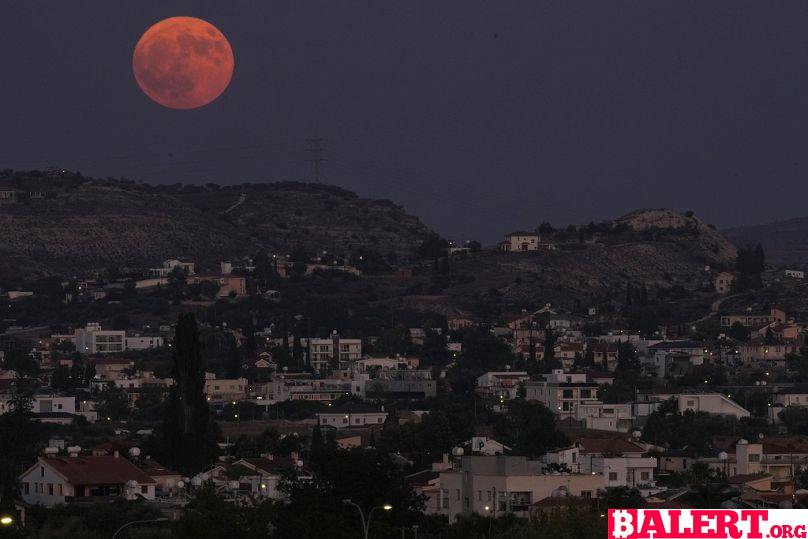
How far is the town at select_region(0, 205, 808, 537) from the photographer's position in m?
74.6

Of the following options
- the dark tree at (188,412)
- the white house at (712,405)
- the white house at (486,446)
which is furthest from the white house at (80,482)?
the white house at (712,405)

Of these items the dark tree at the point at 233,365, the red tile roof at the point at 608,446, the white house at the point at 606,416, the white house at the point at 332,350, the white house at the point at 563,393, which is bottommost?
the red tile roof at the point at 608,446

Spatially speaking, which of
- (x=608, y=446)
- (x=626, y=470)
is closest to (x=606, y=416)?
(x=608, y=446)

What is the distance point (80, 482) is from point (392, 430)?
37.3 metres

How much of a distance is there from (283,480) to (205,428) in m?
24.4

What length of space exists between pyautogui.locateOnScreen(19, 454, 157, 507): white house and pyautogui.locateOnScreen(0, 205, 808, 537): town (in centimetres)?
9

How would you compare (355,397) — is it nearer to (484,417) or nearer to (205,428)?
(484,417)

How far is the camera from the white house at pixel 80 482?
8394 cm

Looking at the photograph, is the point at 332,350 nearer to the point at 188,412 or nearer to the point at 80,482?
the point at 188,412

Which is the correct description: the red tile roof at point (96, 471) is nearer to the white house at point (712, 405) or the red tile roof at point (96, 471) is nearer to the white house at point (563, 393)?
the white house at point (712, 405)

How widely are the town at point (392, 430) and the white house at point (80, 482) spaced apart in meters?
0.09

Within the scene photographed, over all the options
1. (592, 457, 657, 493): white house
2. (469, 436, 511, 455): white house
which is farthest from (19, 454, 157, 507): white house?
(469, 436, 511, 455): white house

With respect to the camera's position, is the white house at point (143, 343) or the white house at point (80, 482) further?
the white house at point (143, 343)

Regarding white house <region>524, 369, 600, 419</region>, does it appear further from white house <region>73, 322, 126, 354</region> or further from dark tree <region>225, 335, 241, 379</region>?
white house <region>73, 322, 126, 354</region>
